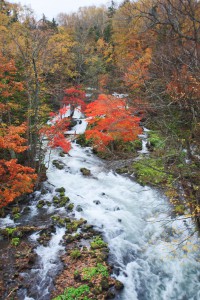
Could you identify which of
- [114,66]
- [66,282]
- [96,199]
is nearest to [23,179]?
[96,199]

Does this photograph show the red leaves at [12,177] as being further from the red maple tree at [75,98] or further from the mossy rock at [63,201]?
the red maple tree at [75,98]

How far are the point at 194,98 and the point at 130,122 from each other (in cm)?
838

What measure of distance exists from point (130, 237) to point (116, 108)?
9.74 m

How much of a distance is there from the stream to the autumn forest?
407 millimetres

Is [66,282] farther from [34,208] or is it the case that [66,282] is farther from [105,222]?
[34,208]

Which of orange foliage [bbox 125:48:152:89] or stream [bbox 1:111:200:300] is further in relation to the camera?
orange foliage [bbox 125:48:152:89]

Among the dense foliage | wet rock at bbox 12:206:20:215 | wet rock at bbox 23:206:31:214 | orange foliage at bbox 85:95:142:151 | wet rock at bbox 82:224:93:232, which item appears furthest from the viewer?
orange foliage at bbox 85:95:142:151

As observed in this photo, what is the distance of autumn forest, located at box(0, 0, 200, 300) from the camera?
852cm

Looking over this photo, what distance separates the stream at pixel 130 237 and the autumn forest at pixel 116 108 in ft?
1.33

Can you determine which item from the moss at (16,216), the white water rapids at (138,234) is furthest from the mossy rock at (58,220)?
the moss at (16,216)

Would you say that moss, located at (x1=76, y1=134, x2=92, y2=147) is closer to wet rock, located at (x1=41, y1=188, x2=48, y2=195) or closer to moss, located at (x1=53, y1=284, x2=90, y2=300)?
wet rock, located at (x1=41, y1=188, x2=48, y2=195)

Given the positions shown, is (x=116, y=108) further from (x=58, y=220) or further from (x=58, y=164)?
(x=58, y=220)

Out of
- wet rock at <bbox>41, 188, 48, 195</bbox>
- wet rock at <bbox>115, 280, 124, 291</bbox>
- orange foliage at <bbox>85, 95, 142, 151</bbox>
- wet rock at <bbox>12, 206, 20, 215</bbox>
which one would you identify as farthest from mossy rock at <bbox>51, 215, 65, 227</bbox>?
orange foliage at <bbox>85, 95, 142, 151</bbox>

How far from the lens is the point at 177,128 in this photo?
44.9ft
